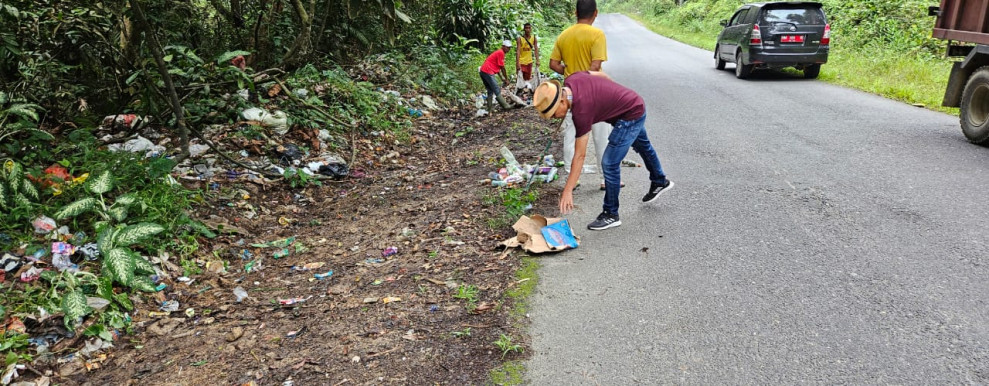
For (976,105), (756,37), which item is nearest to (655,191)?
(976,105)

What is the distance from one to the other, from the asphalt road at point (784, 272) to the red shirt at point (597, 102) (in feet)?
Answer: 3.09

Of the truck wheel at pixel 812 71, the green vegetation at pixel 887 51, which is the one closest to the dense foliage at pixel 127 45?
the green vegetation at pixel 887 51

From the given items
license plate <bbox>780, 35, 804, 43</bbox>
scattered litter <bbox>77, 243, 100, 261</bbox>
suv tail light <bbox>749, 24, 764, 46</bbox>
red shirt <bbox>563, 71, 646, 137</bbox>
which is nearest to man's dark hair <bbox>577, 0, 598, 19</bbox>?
red shirt <bbox>563, 71, 646, 137</bbox>

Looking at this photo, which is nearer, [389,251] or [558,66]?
[389,251]

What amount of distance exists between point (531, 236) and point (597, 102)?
110 cm

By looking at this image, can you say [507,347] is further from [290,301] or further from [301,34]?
[301,34]

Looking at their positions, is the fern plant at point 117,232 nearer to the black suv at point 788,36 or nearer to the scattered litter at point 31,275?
the scattered litter at point 31,275

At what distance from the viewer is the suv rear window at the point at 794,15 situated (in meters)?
11.9

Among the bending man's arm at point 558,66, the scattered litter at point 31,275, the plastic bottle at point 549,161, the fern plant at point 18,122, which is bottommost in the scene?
the plastic bottle at point 549,161

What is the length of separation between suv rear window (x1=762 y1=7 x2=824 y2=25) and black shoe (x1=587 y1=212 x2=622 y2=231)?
31.3ft

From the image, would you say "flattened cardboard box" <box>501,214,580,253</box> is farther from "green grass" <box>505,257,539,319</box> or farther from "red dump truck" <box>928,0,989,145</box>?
"red dump truck" <box>928,0,989,145</box>

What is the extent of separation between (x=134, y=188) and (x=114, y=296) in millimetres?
1558

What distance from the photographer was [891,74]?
11.7m

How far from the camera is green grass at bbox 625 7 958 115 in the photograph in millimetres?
9820
